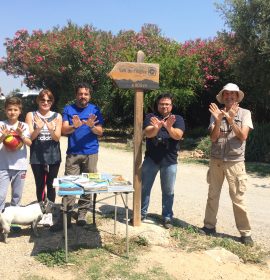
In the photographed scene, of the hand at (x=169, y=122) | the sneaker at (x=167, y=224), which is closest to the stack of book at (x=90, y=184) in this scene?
the hand at (x=169, y=122)

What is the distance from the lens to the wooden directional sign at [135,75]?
514 cm

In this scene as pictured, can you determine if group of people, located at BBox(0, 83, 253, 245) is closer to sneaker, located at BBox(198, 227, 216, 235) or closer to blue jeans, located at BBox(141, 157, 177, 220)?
blue jeans, located at BBox(141, 157, 177, 220)

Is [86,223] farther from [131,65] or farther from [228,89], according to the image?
[228,89]

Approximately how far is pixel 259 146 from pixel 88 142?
310 inches

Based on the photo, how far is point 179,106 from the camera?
15.3 m

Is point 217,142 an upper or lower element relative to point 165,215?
upper

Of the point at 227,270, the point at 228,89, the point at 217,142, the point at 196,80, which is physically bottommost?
the point at 227,270

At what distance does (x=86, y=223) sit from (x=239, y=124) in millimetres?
2318

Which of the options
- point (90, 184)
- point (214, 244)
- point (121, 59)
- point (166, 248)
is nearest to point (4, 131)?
point (90, 184)

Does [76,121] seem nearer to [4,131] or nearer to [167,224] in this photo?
[4,131]

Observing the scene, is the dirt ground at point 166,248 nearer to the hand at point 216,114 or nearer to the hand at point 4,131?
the hand at point 4,131

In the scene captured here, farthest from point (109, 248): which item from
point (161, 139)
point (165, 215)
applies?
point (161, 139)

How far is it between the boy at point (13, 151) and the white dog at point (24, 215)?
186mm

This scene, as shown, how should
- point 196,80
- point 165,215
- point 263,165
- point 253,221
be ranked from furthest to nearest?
point 196,80, point 263,165, point 253,221, point 165,215
